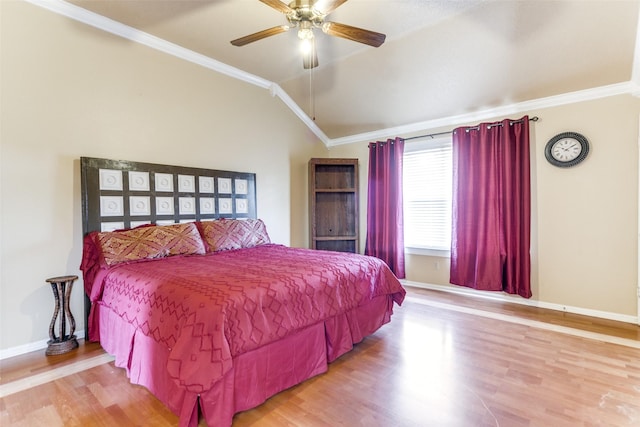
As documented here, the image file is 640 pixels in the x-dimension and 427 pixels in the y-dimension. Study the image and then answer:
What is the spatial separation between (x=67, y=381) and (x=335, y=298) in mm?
1904

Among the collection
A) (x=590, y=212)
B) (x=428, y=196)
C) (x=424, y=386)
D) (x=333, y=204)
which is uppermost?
(x=428, y=196)

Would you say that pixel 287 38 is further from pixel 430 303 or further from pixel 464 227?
pixel 430 303

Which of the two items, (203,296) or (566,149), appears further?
(566,149)

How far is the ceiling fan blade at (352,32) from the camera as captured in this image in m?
2.14

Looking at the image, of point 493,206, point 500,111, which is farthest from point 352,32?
point 493,206

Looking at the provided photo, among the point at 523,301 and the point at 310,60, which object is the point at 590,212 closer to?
the point at 523,301

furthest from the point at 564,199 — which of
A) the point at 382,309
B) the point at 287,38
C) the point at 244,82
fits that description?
the point at 244,82

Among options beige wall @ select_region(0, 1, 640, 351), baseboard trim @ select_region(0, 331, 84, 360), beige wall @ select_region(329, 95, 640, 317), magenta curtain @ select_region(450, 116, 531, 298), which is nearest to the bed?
beige wall @ select_region(0, 1, 640, 351)

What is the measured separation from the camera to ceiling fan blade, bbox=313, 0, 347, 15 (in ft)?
6.39

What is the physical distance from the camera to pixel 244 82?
4.00 m

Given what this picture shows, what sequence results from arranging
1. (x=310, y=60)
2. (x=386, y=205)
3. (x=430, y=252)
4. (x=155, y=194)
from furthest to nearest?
(x=386, y=205) → (x=430, y=252) → (x=155, y=194) → (x=310, y=60)

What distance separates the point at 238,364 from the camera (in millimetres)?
1646

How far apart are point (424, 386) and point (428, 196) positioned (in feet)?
9.55

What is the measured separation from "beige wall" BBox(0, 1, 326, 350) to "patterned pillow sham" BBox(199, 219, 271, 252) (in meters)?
0.80
